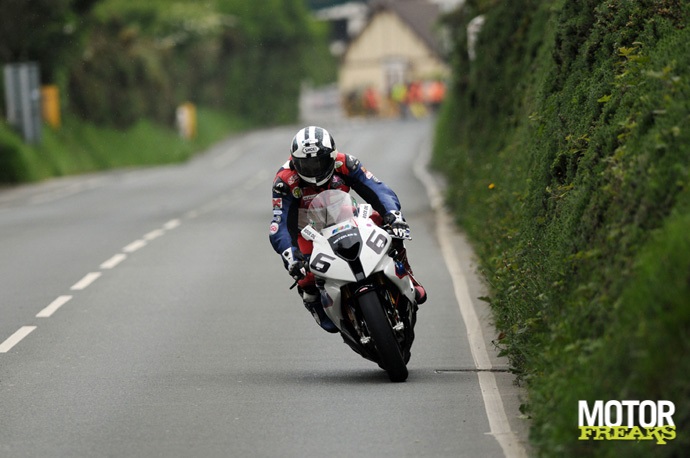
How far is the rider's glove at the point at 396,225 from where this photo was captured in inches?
386

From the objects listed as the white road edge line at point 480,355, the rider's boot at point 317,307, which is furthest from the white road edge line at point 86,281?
the rider's boot at point 317,307

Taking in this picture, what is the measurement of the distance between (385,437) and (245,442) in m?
0.75

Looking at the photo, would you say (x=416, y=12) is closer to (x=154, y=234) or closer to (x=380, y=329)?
(x=154, y=234)

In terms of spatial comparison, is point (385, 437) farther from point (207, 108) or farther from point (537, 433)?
point (207, 108)

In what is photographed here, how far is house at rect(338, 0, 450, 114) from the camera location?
108 meters

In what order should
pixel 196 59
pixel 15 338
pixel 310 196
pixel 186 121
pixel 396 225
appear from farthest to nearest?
pixel 196 59
pixel 186 121
pixel 15 338
pixel 310 196
pixel 396 225

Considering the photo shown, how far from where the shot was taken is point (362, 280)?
9.46m

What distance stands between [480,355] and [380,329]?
1.63m

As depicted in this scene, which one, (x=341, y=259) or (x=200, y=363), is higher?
(x=341, y=259)

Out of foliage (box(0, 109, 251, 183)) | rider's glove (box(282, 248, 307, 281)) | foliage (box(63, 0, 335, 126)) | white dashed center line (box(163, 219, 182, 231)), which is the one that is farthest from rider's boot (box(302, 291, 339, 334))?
foliage (box(63, 0, 335, 126))

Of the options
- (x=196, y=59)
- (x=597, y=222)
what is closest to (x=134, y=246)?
(x=597, y=222)

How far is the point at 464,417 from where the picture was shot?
8453 millimetres

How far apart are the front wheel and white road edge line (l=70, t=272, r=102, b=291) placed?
6.53 metres

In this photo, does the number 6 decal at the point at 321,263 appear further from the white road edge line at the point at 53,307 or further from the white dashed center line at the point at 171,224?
the white dashed center line at the point at 171,224
